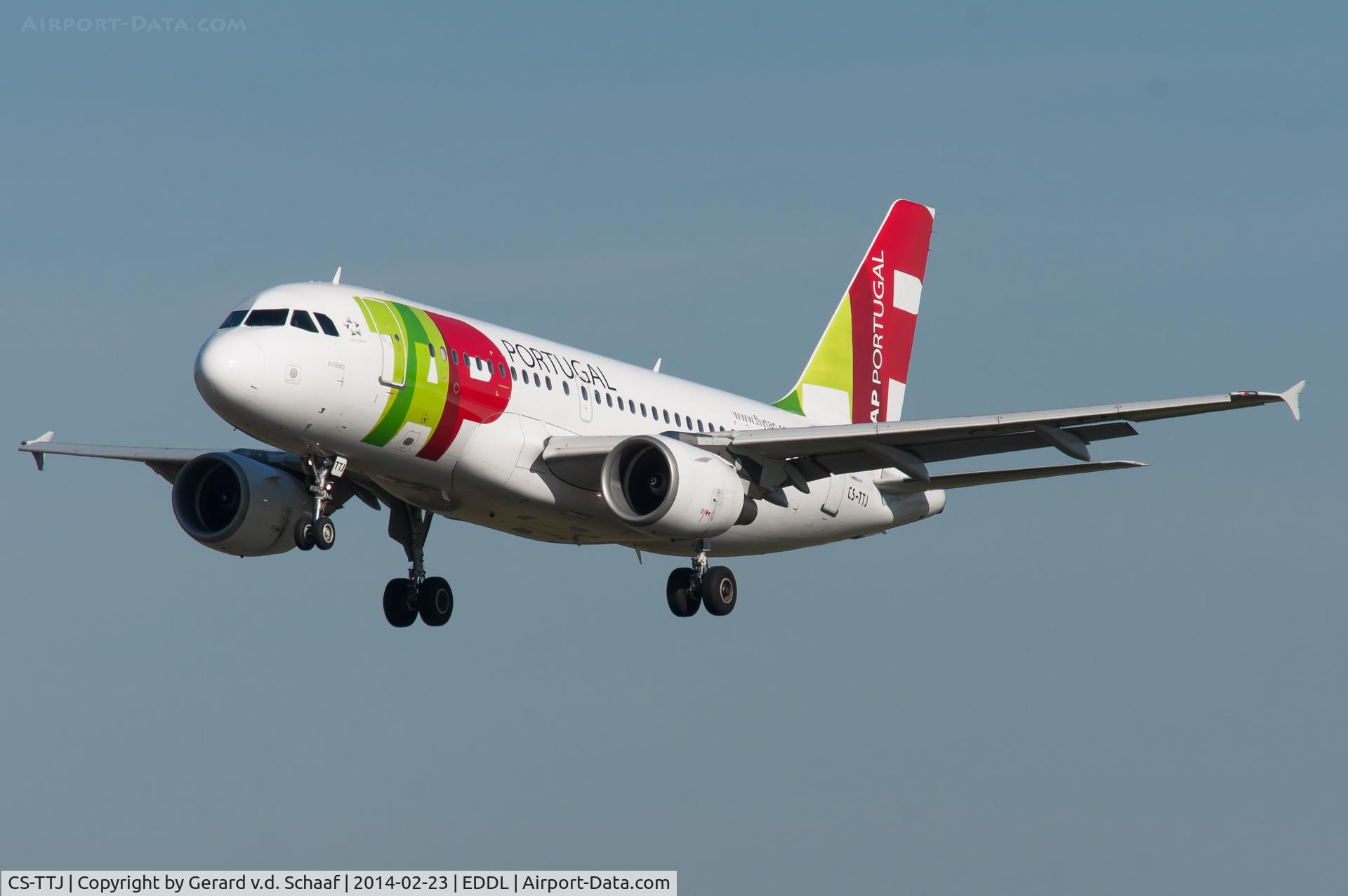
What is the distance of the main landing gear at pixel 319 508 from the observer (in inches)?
1288

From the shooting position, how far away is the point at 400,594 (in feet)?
128

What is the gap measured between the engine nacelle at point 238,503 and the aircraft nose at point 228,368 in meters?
5.88

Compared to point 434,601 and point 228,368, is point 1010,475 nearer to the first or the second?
point 434,601

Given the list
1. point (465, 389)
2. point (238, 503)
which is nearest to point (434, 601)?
point (238, 503)

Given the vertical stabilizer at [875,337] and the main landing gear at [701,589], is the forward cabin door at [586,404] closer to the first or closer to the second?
the main landing gear at [701,589]

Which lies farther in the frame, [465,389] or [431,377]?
[465,389]

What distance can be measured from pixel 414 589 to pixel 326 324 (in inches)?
337

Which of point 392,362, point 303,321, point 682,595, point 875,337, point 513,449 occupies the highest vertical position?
point 875,337

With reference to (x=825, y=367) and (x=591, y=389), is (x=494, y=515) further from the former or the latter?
(x=825, y=367)

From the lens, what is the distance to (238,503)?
122 feet

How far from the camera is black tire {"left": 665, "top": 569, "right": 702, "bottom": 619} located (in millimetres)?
37781

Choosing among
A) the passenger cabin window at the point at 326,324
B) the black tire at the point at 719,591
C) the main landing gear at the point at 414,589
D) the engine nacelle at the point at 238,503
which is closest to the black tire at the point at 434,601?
the main landing gear at the point at 414,589

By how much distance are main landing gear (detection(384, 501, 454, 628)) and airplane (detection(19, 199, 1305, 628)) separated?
1.7 inches

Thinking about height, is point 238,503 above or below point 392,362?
below
